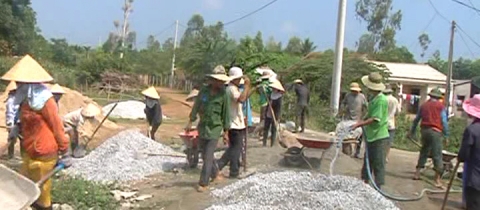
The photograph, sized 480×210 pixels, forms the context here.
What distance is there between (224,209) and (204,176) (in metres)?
1.30

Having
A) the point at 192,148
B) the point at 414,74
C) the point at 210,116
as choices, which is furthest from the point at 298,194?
the point at 414,74

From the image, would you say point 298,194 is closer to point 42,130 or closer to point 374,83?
point 374,83

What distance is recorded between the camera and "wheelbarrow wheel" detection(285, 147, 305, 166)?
998cm

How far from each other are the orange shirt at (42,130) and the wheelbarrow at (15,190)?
0.43 metres

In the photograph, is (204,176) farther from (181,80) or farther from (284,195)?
(181,80)

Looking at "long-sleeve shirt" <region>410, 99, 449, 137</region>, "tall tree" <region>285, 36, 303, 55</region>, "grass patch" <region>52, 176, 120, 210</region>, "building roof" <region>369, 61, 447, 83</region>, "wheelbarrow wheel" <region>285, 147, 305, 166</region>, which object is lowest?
"grass patch" <region>52, 176, 120, 210</region>

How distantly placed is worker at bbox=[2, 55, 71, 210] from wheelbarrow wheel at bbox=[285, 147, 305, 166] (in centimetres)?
532

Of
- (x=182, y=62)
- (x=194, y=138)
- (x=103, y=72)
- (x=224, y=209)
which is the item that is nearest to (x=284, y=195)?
(x=224, y=209)

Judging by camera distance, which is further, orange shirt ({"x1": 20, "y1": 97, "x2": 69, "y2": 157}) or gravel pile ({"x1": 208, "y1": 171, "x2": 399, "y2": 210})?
gravel pile ({"x1": 208, "y1": 171, "x2": 399, "y2": 210})

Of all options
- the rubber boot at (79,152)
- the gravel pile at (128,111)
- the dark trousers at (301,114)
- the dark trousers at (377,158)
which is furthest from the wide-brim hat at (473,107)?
the gravel pile at (128,111)

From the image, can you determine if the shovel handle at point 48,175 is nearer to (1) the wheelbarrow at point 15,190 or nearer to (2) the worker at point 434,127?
(1) the wheelbarrow at point 15,190

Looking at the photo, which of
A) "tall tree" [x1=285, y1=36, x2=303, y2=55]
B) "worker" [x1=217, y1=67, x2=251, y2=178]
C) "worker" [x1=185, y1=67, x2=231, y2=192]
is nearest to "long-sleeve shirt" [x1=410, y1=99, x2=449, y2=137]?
"worker" [x1=217, y1=67, x2=251, y2=178]

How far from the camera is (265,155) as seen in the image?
1073 centimetres

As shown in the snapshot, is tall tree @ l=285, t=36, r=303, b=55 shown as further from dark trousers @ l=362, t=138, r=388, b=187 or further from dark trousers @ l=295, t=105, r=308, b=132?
dark trousers @ l=362, t=138, r=388, b=187
